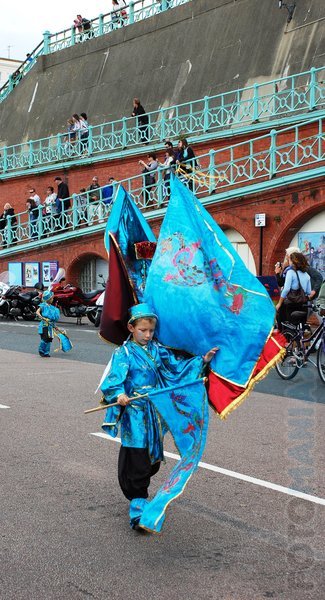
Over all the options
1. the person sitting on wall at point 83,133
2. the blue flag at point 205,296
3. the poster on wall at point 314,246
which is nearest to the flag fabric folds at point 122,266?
the blue flag at point 205,296

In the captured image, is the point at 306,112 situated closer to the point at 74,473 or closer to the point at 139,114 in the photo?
the point at 139,114

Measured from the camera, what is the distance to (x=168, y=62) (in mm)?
31250

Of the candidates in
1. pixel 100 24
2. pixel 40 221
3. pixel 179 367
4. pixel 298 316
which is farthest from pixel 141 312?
pixel 100 24

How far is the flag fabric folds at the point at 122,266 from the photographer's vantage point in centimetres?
582

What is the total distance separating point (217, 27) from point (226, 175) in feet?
28.2

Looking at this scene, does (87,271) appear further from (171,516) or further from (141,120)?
(171,516)

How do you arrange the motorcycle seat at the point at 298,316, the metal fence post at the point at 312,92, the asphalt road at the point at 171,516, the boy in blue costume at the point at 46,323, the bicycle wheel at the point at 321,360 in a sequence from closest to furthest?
1. the asphalt road at the point at 171,516
2. the bicycle wheel at the point at 321,360
3. the motorcycle seat at the point at 298,316
4. the boy in blue costume at the point at 46,323
5. the metal fence post at the point at 312,92

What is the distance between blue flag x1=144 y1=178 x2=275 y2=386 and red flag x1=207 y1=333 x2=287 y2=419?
4 centimetres

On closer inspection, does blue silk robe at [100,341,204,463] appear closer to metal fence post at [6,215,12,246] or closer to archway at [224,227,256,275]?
archway at [224,227,256,275]

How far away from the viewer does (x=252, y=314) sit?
5.47m

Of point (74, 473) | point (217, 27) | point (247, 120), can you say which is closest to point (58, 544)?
point (74, 473)

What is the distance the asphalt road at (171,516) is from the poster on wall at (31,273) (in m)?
17.7

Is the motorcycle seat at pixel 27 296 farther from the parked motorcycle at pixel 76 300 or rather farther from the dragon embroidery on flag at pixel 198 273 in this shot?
the dragon embroidery on flag at pixel 198 273

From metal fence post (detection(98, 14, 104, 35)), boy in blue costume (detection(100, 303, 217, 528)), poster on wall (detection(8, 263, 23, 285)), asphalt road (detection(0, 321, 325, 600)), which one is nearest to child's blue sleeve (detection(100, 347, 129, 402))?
boy in blue costume (detection(100, 303, 217, 528))
